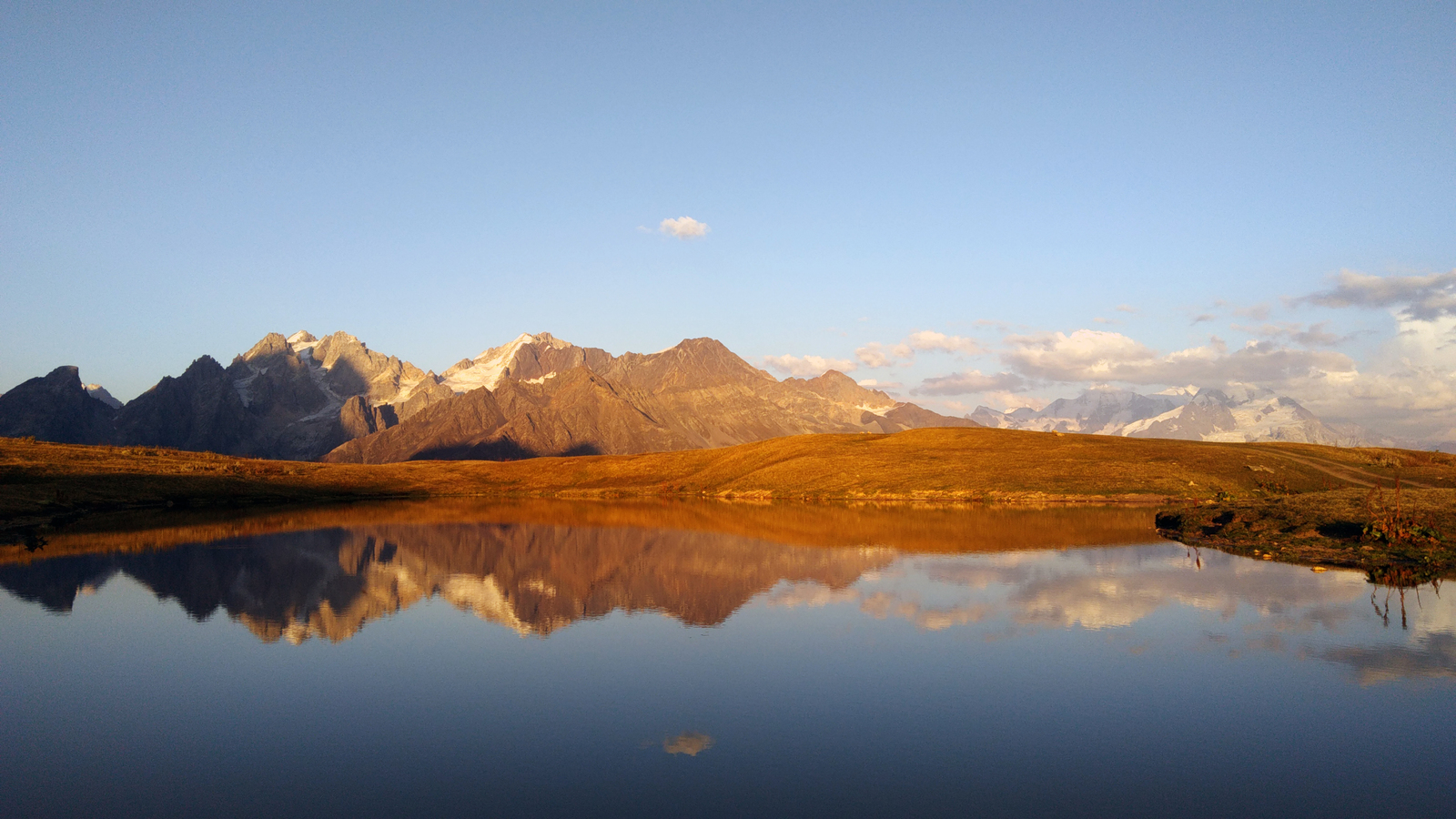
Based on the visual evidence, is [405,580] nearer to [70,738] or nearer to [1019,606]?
[70,738]

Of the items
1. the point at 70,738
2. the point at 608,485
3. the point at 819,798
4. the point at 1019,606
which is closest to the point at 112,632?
the point at 70,738

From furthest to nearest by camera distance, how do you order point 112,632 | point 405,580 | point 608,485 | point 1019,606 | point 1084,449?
point 608,485
point 1084,449
point 405,580
point 1019,606
point 112,632

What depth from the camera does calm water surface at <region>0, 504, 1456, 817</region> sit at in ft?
49.7

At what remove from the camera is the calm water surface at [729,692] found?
49.7 feet

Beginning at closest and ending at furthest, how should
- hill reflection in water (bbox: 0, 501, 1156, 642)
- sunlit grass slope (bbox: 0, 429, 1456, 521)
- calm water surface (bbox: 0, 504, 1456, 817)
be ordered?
calm water surface (bbox: 0, 504, 1456, 817) < hill reflection in water (bbox: 0, 501, 1156, 642) < sunlit grass slope (bbox: 0, 429, 1456, 521)

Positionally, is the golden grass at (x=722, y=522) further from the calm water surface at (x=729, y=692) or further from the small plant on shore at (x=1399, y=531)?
the small plant on shore at (x=1399, y=531)

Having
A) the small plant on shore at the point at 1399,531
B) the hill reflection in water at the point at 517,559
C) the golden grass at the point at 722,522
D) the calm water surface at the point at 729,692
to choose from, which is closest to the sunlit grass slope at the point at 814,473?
the golden grass at the point at 722,522

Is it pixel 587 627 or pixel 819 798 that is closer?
pixel 819 798

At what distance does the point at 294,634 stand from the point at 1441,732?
33.5 m

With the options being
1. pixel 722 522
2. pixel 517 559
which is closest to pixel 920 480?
pixel 722 522

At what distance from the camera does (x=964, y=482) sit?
317 ft

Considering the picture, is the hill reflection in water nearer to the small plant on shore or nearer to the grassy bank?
the grassy bank

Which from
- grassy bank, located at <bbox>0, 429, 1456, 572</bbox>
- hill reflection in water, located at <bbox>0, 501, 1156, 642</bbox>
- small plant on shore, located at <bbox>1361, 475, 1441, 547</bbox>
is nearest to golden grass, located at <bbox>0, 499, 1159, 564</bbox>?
hill reflection in water, located at <bbox>0, 501, 1156, 642</bbox>

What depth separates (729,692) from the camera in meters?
21.7
